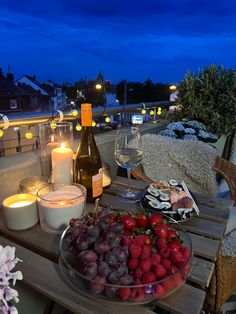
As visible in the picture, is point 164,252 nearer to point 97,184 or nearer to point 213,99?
point 97,184

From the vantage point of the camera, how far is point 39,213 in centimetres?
86

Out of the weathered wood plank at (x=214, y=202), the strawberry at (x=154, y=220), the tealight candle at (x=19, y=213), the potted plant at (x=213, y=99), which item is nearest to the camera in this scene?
the strawberry at (x=154, y=220)

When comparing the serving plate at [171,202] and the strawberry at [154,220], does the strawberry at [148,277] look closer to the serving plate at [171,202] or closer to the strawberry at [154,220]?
the strawberry at [154,220]

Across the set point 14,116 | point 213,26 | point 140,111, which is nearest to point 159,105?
point 140,111

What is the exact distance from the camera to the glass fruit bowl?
55 cm

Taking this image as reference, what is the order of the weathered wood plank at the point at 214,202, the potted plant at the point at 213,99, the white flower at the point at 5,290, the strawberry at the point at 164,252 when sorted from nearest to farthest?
the white flower at the point at 5,290 → the strawberry at the point at 164,252 → the weathered wood plank at the point at 214,202 → the potted plant at the point at 213,99

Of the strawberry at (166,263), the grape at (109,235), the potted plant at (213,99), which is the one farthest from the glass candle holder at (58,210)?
the potted plant at (213,99)

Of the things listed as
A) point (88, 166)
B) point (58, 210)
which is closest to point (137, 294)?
point (58, 210)

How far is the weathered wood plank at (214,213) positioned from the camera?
971mm

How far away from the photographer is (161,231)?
2.24 ft

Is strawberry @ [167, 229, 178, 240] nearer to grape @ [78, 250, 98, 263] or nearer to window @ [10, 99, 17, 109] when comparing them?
grape @ [78, 250, 98, 263]

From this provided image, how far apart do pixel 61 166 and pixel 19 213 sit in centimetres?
26

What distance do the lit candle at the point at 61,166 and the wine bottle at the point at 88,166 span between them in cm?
5

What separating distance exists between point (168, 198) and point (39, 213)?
0.48 meters
